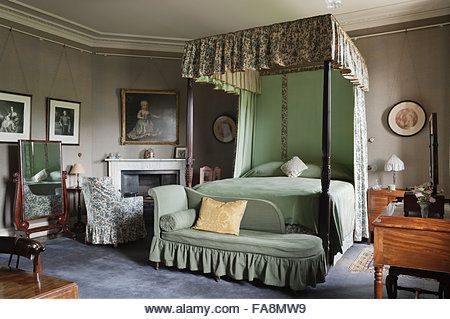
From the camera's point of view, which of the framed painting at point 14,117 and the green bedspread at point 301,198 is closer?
the green bedspread at point 301,198

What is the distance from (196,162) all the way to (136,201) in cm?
180

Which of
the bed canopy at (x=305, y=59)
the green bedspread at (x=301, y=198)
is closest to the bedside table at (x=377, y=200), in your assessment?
the bed canopy at (x=305, y=59)

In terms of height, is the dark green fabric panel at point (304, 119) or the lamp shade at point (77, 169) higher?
the dark green fabric panel at point (304, 119)

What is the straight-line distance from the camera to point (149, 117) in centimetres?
590

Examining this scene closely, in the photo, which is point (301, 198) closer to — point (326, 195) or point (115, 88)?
point (326, 195)

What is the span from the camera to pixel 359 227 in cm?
417

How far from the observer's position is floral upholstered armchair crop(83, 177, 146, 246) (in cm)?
421

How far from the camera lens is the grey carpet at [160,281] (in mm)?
2818

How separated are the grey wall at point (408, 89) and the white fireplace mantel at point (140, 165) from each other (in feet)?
9.17

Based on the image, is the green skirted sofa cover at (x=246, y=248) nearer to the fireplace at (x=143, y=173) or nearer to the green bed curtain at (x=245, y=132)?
the green bed curtain at (x=245, y=132)

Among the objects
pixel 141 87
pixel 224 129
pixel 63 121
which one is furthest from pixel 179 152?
pixel 63 121

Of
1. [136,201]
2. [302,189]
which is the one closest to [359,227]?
[302,189]

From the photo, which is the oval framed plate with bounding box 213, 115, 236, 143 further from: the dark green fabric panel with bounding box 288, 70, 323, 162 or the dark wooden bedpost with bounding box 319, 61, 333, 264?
the dark wooden bedpost with bounding box 319, 61, 333, 264
